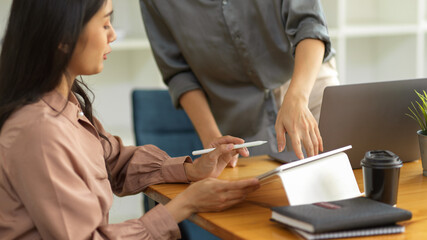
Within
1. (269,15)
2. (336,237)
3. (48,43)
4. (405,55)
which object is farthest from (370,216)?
(405,55)

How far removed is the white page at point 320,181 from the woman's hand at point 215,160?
10.4 inches

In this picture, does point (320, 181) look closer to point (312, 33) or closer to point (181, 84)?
point (312, 33)

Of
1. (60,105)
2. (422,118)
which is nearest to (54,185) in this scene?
(60,105)

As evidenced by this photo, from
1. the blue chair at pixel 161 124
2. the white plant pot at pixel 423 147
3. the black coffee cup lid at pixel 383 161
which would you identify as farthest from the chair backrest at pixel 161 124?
the black coffee cup lid at pixel 383 161

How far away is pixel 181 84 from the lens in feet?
6.52

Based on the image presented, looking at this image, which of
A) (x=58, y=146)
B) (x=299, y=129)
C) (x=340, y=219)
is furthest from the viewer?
(x=299, y=129)

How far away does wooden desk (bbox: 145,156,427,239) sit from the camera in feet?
3.51

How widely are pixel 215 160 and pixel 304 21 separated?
0.58 m

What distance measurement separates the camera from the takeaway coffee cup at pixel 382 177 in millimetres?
1164

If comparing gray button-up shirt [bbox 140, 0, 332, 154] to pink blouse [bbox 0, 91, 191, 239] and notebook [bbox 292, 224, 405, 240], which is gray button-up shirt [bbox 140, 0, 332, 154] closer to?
pink blouse [bbox 0, 91, 191, 239]

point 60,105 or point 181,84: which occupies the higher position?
point 60,105

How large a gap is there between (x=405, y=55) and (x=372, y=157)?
235cm

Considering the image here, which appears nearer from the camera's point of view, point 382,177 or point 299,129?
point 382,177

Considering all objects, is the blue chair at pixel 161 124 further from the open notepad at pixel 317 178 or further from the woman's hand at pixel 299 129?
the open notepad at pixel 317 178
